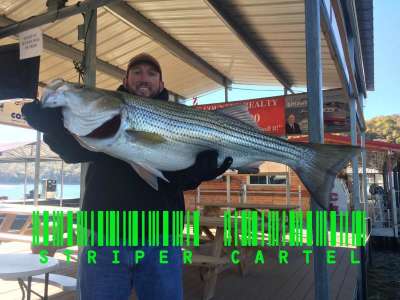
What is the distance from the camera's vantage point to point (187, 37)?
801 centimetres

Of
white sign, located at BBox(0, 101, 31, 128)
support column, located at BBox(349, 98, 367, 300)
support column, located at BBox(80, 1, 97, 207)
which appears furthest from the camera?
white sign, located at BBox(0, 101, 31, 128)

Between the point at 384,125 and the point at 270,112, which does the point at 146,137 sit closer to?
the point at 270,112

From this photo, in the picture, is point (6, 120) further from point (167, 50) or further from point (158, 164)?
point (158, 164)

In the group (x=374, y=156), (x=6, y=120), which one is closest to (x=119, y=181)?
(x=6, y=120)

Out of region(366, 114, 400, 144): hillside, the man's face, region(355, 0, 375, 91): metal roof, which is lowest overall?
A: the man's face

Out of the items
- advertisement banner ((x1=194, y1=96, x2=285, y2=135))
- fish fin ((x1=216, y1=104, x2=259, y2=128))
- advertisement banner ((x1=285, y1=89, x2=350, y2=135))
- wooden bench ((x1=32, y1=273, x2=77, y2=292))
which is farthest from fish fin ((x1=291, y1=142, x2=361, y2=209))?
advertisement banner ((x1=194, y1=96, x2=285, y2=135))

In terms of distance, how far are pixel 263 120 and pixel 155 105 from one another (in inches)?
352

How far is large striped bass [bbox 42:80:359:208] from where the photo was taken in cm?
172

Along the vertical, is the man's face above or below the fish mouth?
above

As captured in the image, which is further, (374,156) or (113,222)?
(374,156)

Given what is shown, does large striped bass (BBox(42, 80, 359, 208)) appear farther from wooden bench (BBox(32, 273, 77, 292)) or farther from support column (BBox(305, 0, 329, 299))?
wooden bench (BBox(32, 273, 77, 292))

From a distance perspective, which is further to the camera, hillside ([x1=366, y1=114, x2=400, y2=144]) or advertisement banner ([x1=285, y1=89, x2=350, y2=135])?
hillside ([x1=366, y1=114, x2=400, y2=144])

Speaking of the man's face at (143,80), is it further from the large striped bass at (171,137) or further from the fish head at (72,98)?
the fish head at (72,98)

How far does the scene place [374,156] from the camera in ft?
50.8
